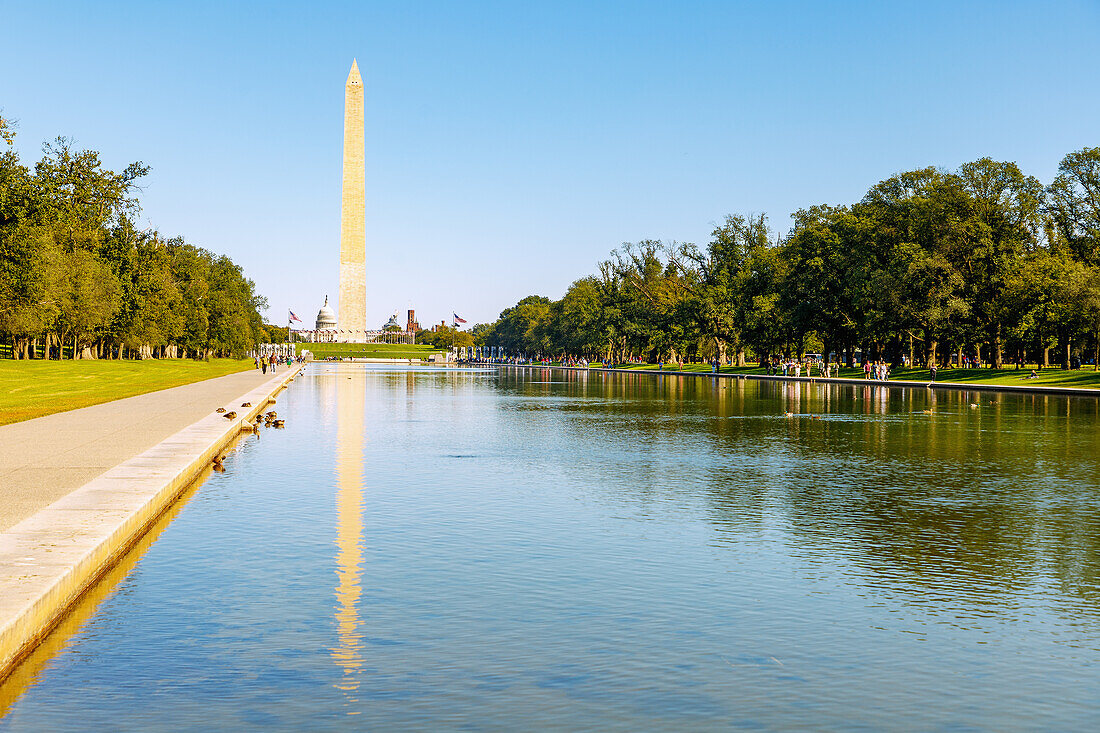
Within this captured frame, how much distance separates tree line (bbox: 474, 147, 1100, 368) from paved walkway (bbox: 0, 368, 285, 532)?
54157 mm

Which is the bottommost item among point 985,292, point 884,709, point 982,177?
point 884,709

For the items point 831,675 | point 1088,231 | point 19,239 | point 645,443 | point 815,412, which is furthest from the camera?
point 1088,231

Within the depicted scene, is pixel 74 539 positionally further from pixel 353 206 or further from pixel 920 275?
pixel 353 206

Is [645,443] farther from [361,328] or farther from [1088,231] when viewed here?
[361,328]

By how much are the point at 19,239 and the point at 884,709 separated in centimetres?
5330

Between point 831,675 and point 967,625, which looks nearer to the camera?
point 831,675

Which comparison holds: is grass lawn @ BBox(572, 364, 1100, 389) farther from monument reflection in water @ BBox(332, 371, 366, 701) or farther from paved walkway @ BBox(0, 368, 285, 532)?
monument reflection in water @ BBox(332, 371, 366, 701)

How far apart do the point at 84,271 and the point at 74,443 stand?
57528 millimetres

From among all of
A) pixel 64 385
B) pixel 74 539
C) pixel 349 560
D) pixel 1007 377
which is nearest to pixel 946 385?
pixel 1007 377

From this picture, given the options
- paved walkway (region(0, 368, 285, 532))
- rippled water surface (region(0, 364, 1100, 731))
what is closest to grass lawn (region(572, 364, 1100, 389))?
rippled water surface (region(0, 364, 1100, 731))

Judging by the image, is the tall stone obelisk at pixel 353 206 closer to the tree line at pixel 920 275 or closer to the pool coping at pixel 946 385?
the tree line at pixel 920 275

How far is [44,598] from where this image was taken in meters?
8.45

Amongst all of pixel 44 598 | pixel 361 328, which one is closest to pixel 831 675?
pixel 44 598

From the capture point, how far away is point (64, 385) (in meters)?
52.0
